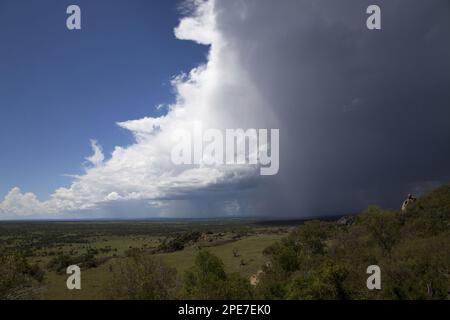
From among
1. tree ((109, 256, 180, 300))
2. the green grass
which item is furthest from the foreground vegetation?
the green grass

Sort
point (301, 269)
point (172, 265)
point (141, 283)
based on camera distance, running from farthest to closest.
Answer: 1. point (172, 265)
2. point (301, 269)
3. point (141, 283)

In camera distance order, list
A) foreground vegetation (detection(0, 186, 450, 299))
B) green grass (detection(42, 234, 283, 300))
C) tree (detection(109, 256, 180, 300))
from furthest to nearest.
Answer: green grass (detection(42, 234, 283, 300)) < foreground vegetation (detection(0, 186, 450, 299)) < tree (detection(109, 256, 180, 300))

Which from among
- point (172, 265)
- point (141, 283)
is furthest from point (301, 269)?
point (172, 265)

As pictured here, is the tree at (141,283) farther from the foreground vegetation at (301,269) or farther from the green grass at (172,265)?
the green grass at (172,265)

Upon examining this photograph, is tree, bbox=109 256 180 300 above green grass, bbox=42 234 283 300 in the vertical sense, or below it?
above

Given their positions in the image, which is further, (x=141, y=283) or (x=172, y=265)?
(x=172, y=265)

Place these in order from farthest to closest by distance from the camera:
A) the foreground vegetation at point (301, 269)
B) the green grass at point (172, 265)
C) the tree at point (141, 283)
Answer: the green grass at point (172, 265), the foreground vegetation at point (301, 269), the tree at point (141, 283)

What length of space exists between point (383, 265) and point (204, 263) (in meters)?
29.6

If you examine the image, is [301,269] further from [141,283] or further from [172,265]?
[172,265]

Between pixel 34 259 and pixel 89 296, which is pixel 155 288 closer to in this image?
pixel 89 296

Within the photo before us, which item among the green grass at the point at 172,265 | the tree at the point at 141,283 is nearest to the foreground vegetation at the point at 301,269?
the tree at the point at 141,283

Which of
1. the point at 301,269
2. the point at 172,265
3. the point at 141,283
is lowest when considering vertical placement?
the point at 172,265

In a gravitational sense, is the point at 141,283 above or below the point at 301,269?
above

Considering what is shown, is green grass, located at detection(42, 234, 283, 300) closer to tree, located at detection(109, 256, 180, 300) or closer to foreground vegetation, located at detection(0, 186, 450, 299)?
foreground vegetation, located at detection(0, 186, 450, 299)
